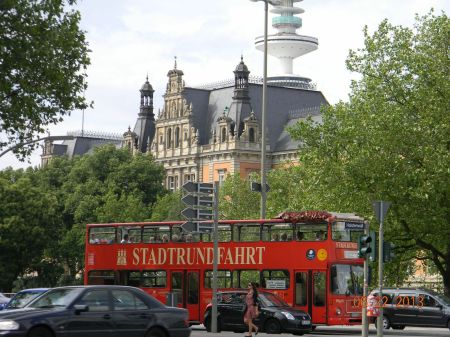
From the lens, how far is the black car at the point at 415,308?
48.8 metres

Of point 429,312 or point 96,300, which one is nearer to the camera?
point 96,300

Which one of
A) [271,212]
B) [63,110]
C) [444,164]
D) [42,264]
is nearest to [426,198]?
[444,164]

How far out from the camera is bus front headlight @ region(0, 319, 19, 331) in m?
25.0

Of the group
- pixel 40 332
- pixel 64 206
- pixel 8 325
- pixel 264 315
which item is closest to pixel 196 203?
pixel 264 315

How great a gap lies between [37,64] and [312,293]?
12.9 metres

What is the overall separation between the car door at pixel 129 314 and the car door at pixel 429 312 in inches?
937

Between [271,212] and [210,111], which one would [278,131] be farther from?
[271,212]

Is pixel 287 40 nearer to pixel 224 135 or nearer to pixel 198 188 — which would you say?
pixel 224 135

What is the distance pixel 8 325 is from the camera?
25047 millimetres

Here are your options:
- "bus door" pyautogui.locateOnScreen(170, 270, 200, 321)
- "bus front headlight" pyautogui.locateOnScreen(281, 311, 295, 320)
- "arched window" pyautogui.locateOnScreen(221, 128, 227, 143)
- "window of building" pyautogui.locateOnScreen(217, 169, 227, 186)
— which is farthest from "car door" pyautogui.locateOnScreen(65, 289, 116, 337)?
"arched window" pyautogui.locateOnScreen(221, 128, 227, 143)

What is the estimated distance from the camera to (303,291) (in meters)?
43.2

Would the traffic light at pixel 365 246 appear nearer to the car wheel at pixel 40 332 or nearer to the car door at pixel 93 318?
the car door at pixel 93 318

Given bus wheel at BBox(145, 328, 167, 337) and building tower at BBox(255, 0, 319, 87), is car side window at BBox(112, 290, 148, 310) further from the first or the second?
building tower at BBox(255, 0, 319, 87)

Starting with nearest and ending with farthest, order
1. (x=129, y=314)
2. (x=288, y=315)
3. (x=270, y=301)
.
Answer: (x=129, y=314) < (x=288, y=315) < (x=270, y=301)
